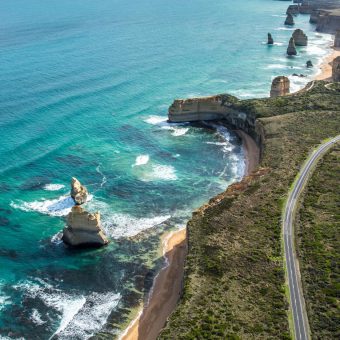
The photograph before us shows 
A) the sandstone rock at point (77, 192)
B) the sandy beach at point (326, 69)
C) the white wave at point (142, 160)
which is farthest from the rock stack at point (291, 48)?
the sandstone rock at point (77, 192)

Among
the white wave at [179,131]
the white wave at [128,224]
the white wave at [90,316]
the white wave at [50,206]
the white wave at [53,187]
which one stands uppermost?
the white wave at [179,131]

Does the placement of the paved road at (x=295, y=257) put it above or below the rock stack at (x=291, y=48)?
below

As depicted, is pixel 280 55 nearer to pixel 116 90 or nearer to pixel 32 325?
pixel 116 90

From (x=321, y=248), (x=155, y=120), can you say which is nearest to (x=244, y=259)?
(x=321, y=248)

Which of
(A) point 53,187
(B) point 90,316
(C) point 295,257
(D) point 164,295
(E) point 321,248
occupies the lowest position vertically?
(B) point 90,316

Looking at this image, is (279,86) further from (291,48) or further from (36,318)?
(36,318)

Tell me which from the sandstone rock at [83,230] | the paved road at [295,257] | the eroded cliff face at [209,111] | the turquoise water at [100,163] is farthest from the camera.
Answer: the eroded cliff face at [209,111]

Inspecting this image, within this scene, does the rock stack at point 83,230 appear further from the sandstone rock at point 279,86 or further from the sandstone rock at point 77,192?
the sandstone rock at point 279,86
